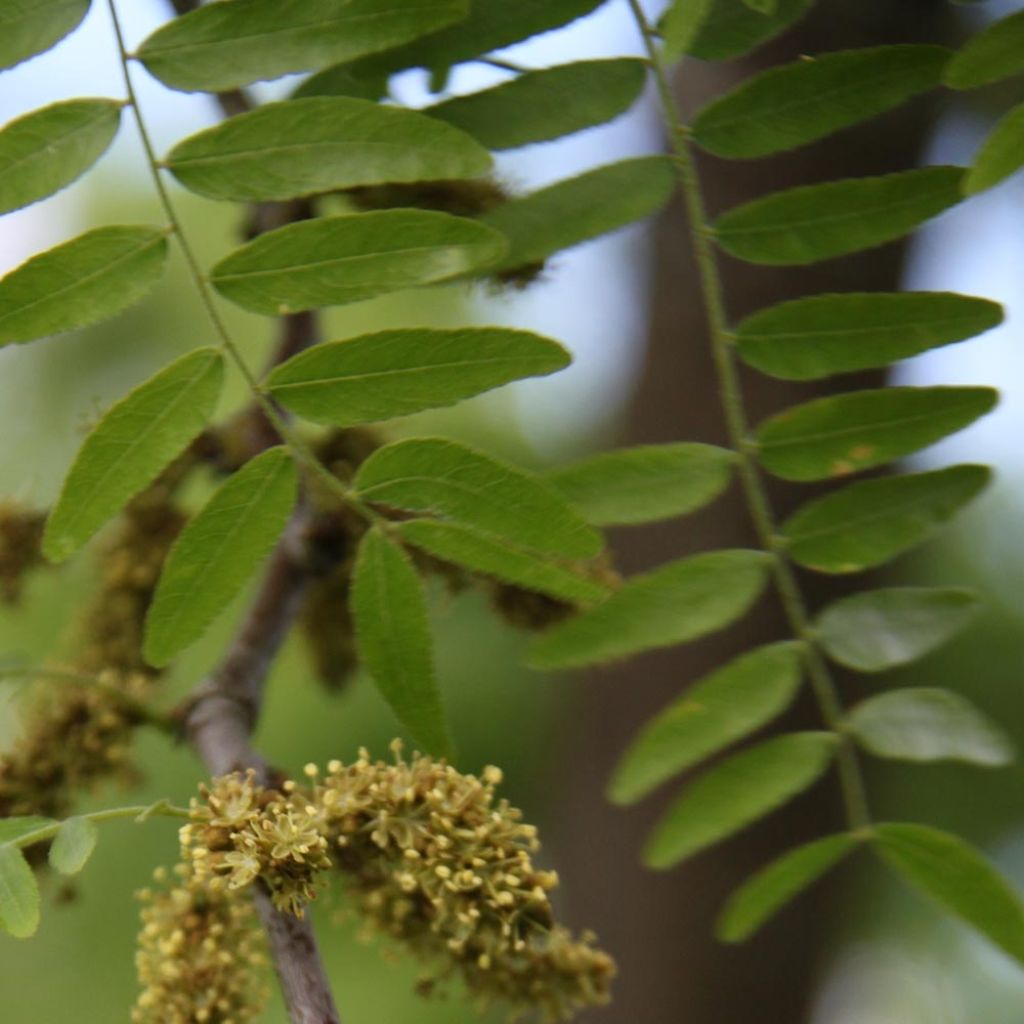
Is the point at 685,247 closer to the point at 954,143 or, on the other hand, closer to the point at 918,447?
the point at 954,143

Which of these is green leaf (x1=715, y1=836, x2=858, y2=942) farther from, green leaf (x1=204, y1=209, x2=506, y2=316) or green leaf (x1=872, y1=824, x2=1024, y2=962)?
green leaf (x1=204, y1=209, x2=506, y2=316)

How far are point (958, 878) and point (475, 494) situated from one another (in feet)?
1.69

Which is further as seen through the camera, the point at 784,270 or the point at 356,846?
the point at 784,270

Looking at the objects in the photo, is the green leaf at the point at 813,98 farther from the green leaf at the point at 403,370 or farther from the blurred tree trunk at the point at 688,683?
the blurred tree trunk at the point at 688,683

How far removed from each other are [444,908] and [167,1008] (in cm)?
22

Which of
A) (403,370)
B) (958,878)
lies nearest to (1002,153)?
(403,370)

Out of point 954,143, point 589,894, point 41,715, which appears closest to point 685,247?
point 954,143

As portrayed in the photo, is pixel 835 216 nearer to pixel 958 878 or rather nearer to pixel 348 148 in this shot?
pixel 348 148

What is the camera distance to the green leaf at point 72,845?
854mm

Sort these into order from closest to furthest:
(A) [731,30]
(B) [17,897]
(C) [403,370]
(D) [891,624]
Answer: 1. (B) [17,897]
2. (C) [403,370]
3. (A) [731,30]
4. (D) [891,624]

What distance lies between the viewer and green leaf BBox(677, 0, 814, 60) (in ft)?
3.45

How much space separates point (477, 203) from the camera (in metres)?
1.23

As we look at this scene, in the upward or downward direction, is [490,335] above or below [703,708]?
above

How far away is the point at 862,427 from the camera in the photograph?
1129 mm
